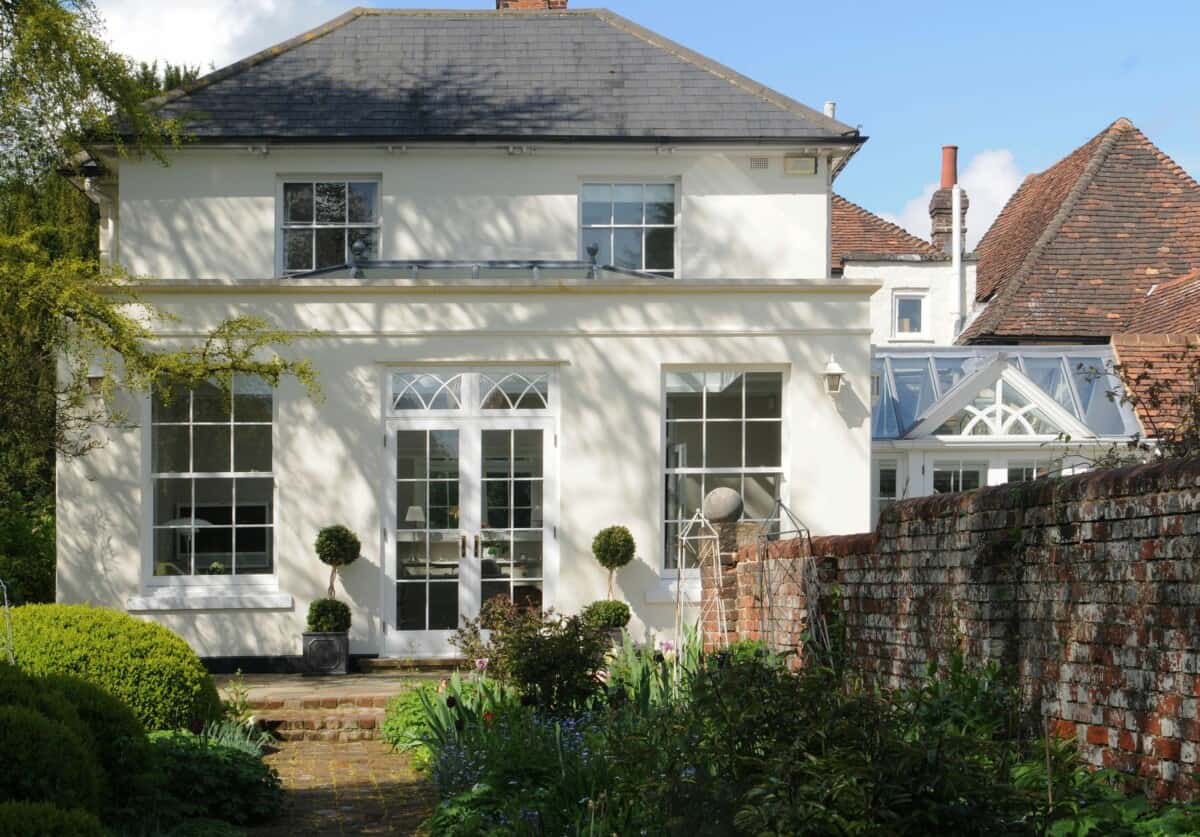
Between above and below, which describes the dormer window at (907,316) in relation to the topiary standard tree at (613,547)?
above

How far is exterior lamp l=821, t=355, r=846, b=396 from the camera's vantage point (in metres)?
14.1

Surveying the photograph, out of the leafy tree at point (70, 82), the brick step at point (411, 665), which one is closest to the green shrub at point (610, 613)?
the brick step at point (411, 665)

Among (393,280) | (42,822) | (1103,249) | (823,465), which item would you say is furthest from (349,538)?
(1103,249)

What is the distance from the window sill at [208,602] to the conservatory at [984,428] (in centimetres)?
694

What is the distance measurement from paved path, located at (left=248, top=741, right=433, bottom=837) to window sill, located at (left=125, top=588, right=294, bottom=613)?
328cm

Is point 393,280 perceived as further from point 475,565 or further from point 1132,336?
point 1132,336

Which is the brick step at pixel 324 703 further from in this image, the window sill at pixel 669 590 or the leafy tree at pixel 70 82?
the leafy tree at pixel 70 82

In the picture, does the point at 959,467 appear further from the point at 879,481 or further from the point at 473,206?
the point at 473,206

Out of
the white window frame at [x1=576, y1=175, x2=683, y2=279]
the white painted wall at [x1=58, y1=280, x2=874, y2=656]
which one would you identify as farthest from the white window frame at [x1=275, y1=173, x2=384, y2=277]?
the white window frame at [x1=576, y1=175, x2=683, y2=279]

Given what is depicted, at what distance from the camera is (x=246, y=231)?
1535cm

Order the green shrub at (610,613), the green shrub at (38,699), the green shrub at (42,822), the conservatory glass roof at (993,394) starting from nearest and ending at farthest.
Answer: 1. the green shrub at (42,822)
2. the green shrub at (38,699)
3. the green shrub at (610,613)
4. the conservatory glass roof at (993,394)

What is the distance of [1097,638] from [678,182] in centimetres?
1059

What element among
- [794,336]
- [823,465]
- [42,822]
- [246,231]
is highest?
[246,231]

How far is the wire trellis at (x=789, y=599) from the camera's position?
9.16 meters
